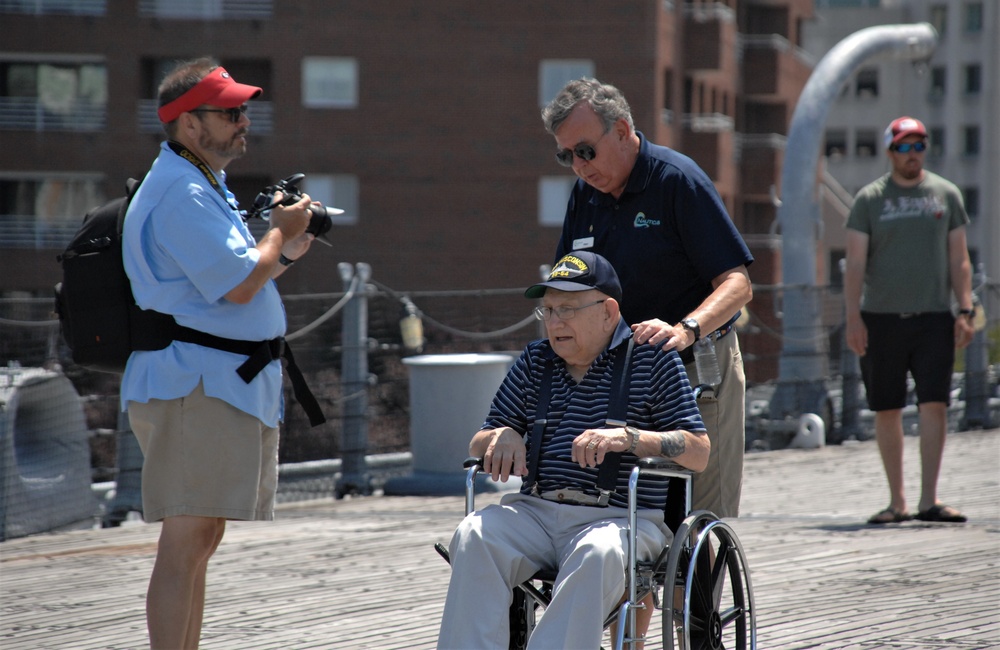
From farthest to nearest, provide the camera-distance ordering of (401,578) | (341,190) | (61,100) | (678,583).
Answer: (341,190) < (61,100) < (401,578) < (678,583)

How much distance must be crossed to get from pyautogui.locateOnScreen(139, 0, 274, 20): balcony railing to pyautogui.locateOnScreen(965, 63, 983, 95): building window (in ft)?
176

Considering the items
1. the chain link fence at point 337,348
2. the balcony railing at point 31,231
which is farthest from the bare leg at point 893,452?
the balcony railing at point 31,231

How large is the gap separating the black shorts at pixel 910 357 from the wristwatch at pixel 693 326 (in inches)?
159

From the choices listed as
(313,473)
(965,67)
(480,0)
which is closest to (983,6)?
(965,67)

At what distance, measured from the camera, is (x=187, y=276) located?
4.38 m

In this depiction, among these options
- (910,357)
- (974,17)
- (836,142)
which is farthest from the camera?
(974,17)

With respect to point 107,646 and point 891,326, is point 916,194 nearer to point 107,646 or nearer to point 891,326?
point 891,326

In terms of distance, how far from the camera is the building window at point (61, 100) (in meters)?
42.0

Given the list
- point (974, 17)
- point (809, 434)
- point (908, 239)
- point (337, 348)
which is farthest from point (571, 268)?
point (974, 17)

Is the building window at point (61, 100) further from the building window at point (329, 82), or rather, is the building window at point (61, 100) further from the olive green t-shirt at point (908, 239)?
the olive green t-shirt at point (908, 239)

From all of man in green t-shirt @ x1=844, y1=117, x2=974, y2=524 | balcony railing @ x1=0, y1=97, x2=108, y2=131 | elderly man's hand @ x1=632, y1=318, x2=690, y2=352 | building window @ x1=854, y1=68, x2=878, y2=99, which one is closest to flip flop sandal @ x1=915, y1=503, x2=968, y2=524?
man in green t-shirt @ x1=844, y1=117, x2=974, y2=524

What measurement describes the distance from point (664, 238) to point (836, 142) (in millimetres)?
80199

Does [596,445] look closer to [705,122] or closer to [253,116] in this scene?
[253,116]

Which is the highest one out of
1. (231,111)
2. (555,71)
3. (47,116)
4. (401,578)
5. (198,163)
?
(555,71)
